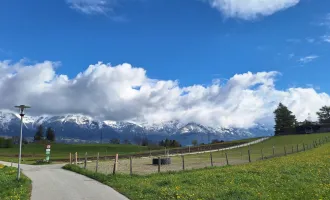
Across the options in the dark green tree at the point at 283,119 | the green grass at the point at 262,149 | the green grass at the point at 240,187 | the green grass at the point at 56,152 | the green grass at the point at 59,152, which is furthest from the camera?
the dark green tree at the point at 283,119

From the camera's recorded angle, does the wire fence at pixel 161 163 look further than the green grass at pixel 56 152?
No

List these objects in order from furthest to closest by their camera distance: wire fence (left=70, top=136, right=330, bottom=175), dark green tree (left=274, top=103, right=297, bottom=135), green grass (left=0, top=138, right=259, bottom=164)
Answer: dark green tree (left=274, top=103, right=297, bottom=135)
green grass (left=0, top=138, right=259, bottom=164)
wire fence (left=70, top=136, right=330, bottom=175)

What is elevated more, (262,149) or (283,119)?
(283,119)

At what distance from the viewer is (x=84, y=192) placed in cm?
1728

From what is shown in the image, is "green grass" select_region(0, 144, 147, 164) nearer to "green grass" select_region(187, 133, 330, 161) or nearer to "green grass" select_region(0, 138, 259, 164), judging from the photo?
"green grass" select_region(0, 138, 259, 164)

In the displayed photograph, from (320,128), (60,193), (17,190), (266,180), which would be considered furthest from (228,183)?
(320,128)

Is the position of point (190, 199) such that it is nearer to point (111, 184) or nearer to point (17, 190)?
point (111, 184)

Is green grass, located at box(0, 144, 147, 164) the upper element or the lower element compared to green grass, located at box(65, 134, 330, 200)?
upper

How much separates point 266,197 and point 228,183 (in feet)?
14.3

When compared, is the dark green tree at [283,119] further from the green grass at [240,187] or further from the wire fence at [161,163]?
the green grass at [240,187]

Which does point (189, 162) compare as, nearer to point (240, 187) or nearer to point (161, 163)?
point (161, 163)

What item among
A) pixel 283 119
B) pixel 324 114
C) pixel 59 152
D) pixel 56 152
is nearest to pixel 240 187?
pixel 59 152

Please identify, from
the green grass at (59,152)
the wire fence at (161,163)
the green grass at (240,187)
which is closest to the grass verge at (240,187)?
the green grass at (240,187)

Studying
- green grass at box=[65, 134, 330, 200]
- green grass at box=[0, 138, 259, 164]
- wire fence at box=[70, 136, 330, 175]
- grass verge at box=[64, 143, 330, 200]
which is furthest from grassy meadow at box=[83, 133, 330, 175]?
green grass at box=[0, 138, 259, 164]
